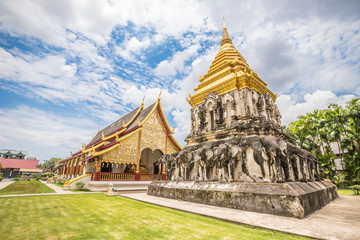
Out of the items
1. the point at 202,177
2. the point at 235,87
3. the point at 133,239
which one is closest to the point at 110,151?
the point at 202,177

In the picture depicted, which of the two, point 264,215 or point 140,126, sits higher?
point 140,126

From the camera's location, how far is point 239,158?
6.38 metres

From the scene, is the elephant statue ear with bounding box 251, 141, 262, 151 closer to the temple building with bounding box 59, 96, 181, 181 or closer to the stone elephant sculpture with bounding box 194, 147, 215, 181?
the stone elephant sculpture with bounding box 194, 147, 215, 181

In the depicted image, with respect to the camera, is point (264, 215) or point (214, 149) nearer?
point (264, 215)

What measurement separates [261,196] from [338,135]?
57.9 ft

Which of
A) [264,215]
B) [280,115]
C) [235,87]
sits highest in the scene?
[235,87]

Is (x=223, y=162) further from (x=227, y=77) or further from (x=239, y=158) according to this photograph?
(x=227, y=77)

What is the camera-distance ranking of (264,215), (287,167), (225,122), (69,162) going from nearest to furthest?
(264,215), (287,167), (225,122), (69,162)

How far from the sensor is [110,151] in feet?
43.6

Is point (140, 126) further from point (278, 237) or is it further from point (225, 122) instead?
point (278, 237)

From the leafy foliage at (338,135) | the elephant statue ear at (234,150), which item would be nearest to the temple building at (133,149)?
the elephant statue ear at (234,150)

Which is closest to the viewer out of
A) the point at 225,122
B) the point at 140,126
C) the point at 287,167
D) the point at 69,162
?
the point at 287,167

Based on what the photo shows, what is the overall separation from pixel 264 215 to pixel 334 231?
1451 millimetres

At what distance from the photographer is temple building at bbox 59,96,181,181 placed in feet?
43.1
